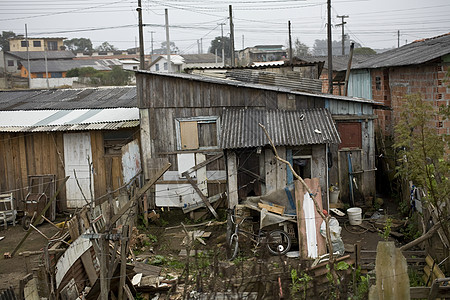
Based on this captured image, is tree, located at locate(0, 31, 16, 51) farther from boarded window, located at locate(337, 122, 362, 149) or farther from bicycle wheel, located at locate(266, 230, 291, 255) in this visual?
bicycle wheel, located at locate(266, 230, 291, 255)

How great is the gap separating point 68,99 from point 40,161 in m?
4.38

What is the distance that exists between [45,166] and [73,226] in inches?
262

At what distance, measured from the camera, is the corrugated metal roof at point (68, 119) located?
15938 millimetres

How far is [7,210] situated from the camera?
54.1ft

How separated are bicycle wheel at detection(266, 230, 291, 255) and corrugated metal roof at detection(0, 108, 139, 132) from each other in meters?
6.00

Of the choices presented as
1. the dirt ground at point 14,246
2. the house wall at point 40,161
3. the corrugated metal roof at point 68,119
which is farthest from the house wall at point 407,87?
the dirt ground at point 14,246

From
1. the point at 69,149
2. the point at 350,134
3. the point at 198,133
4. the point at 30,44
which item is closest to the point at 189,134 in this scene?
the point at 198,133

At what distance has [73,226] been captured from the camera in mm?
10859

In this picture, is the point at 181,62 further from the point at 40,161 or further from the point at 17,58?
the point at 40,161

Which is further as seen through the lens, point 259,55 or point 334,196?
point 259,55

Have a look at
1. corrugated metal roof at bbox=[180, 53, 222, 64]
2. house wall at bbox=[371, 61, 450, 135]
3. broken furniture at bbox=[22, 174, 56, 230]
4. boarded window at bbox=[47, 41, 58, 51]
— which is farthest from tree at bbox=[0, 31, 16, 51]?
house wall at bbox=[371, 61, 450, 135]

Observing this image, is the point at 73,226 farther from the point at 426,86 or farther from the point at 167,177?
the point at 426,86

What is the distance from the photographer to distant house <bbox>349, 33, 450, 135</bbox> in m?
14.5

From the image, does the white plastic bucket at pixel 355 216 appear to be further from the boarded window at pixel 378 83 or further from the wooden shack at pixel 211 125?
the boarded window at pixel 378 83
